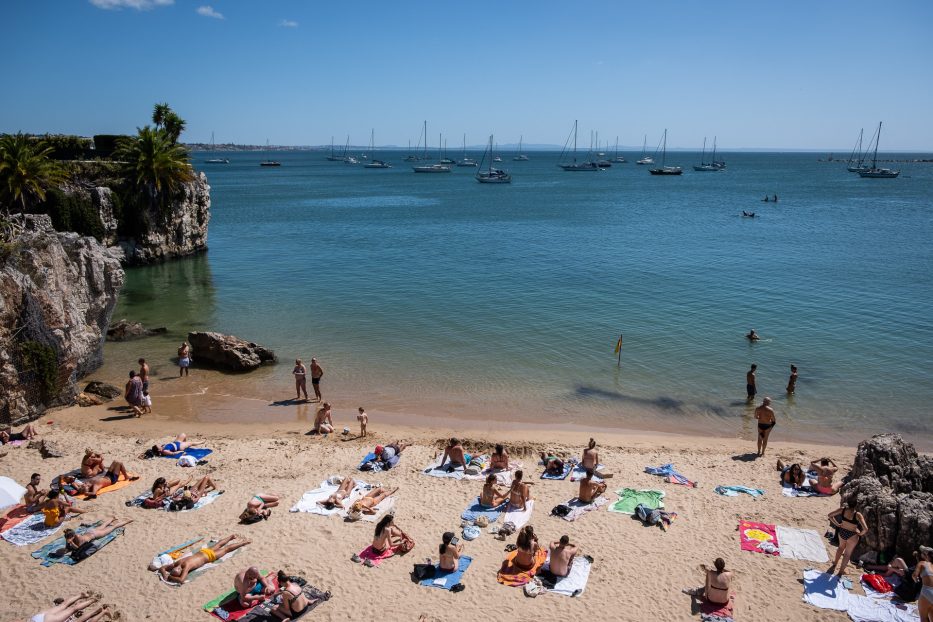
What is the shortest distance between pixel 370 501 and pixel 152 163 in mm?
35069

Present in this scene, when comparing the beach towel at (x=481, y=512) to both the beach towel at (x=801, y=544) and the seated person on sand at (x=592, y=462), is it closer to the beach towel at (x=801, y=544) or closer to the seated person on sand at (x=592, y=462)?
the seated person on sand at (x=592, y=462)

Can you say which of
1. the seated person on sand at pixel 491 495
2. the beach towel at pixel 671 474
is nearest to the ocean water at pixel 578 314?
the beach towel at pixel 671 474

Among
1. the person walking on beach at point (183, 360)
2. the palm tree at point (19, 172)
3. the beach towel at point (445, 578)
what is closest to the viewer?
the beach towel at point (445, 578)

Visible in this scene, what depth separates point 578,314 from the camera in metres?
30.7

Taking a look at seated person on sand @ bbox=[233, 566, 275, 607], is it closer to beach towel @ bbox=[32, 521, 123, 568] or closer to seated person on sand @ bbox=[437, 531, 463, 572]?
seated person on sand @ bbox=[437, 531, 463, 572]

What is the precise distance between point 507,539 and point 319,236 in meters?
46.5

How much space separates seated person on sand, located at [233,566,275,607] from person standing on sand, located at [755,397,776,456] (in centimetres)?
1281

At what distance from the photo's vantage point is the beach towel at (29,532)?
12031 millimetres

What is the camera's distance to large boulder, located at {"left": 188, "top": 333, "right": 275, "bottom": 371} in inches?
916

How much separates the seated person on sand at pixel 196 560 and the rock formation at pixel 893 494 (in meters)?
11.8

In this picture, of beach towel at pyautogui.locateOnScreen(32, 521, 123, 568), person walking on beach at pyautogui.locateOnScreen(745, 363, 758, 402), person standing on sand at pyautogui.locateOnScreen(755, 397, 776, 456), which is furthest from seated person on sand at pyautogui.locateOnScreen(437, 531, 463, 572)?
person walking on beach at pyautogui.locateOnScreen(745, 363, 758, 402)

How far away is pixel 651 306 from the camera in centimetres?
3203

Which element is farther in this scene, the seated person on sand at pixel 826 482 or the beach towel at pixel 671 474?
the beach towel at pixel 671 474

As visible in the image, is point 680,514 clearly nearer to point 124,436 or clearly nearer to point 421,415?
point 421,415
